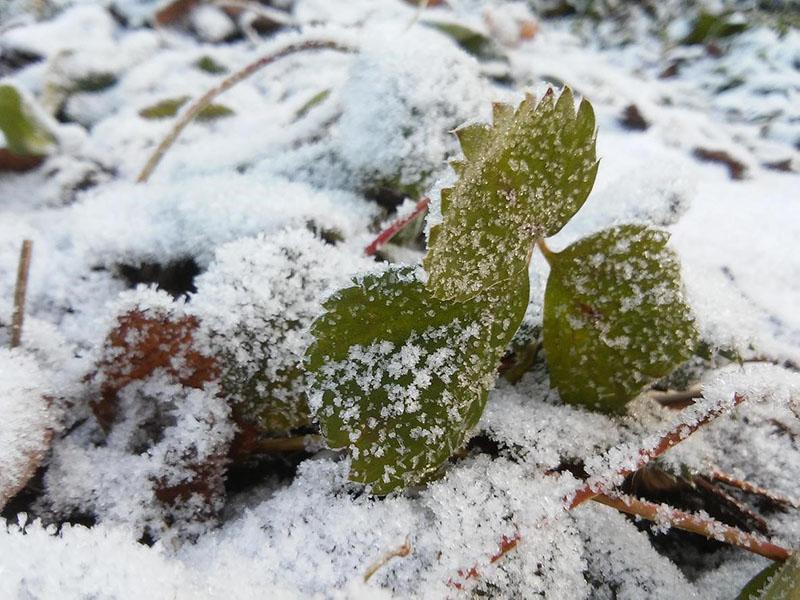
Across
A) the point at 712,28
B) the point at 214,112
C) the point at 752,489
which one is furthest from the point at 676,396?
the point at 712,28

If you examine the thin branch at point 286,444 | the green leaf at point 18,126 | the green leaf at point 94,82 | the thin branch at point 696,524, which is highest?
the thin branch at point 696,524

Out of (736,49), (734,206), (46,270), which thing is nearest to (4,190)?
(46,270)

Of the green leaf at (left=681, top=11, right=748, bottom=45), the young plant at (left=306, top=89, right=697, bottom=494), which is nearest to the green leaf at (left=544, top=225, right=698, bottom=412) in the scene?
the young plant at (left=306, top=89, right=697, bottom=494)

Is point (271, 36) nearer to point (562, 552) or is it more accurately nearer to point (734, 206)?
point (734, 206)

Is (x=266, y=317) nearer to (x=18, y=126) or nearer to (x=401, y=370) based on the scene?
(x=401, y=370)

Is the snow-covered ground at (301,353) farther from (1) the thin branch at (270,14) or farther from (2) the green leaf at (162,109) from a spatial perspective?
(1) the thin branch at (270,14)

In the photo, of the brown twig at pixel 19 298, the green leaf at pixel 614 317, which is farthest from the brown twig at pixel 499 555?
the brown twig at pixel 19 298
